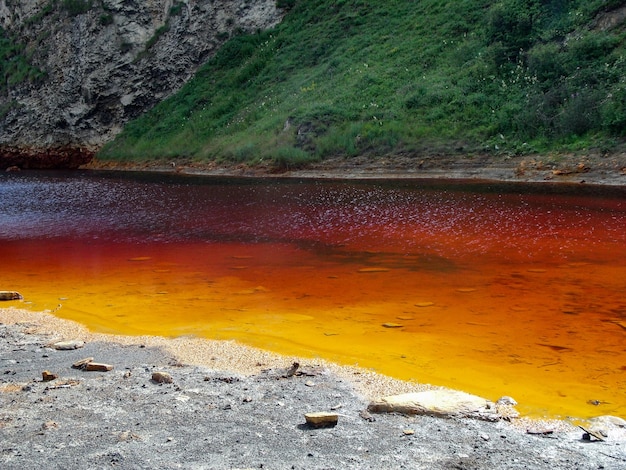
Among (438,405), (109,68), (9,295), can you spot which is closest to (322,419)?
(438,405)

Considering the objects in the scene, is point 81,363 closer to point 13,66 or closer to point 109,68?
point 109,68

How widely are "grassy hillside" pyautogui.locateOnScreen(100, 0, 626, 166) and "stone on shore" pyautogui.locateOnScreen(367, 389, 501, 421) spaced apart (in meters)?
17.5

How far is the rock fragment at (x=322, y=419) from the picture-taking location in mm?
4219

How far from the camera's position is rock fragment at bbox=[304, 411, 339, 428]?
13.8 ft

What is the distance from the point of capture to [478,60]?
27156mm

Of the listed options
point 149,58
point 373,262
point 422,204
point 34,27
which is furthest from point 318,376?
point 34,27

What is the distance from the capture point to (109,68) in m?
44.8

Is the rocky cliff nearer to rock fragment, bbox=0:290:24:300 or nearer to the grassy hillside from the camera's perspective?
the grassy hillside

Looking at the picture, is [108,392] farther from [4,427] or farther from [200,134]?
[200,134]

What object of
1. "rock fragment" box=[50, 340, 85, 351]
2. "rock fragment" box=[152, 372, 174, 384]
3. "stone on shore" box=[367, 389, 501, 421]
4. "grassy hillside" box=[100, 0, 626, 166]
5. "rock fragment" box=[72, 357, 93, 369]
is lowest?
"rock fragment" box=[50, 340, 85, 351]

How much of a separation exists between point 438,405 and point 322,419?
2.97ft

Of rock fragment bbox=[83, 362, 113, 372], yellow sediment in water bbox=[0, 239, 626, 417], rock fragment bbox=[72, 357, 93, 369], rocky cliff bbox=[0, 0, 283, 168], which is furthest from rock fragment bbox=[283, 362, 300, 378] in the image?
rocky cliff bbox=[0, 0, 283, 168]

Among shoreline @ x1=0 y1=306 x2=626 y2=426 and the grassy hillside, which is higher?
the grassy hillside

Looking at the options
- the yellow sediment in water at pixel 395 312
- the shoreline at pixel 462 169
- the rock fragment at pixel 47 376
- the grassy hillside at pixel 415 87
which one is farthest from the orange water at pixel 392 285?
the grassy hillside at pixel 415 87
